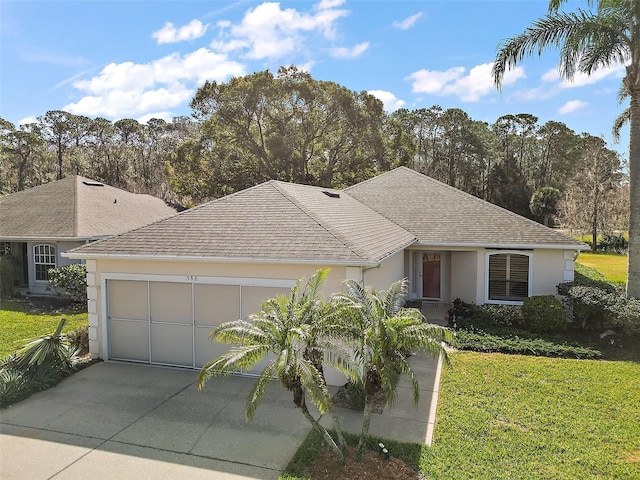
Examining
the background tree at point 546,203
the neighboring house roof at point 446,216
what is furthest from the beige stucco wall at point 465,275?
the background tree at point 546,203

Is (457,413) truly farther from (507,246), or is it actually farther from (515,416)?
(507,246)

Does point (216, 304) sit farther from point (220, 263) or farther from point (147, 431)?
point (147, 431)

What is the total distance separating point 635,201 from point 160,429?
593 inches

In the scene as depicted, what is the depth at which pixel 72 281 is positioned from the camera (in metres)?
16.8

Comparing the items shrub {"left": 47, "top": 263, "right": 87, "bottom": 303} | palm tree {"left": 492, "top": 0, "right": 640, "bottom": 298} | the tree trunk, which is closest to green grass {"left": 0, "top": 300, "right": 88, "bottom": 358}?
shrub {"left": 47, "top": 263, "right": 87, "bottom": 303}

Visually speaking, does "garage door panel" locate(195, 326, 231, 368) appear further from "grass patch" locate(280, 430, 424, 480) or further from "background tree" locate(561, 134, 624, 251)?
"background tree" locate(561, 134, 624, 251)

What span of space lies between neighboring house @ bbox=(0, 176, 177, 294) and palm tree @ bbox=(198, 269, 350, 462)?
14843mm

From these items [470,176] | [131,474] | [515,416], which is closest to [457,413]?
[515,416]

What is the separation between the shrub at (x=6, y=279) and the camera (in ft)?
61.5

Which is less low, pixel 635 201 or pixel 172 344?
pixel 635 201

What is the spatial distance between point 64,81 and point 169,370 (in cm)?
860

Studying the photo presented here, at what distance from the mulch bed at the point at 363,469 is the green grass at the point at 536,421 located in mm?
277

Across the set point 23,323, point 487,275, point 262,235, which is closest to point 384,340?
point 262,235

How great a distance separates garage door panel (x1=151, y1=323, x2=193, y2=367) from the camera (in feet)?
35.4
